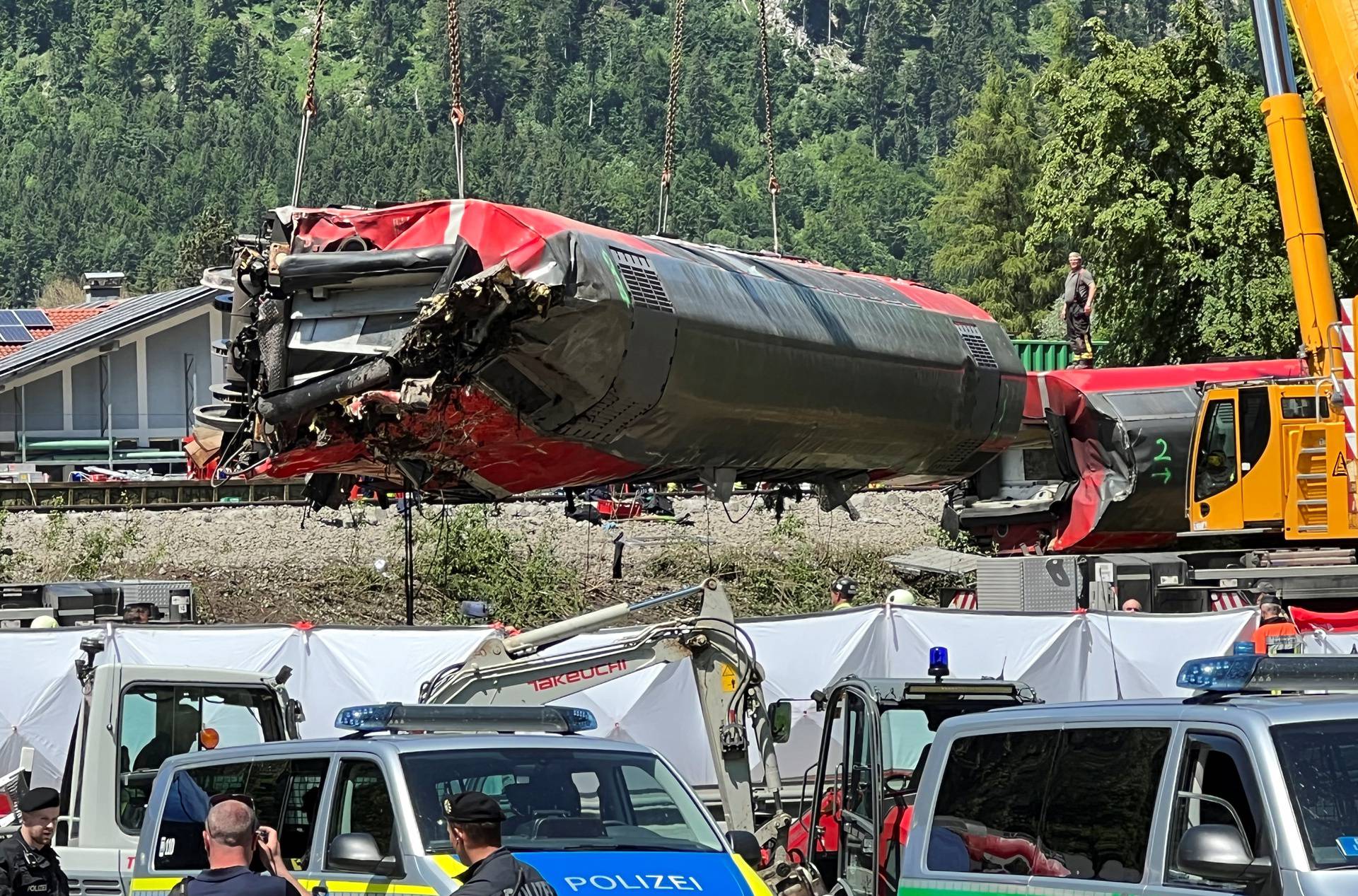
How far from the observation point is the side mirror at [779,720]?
1076 centimetres

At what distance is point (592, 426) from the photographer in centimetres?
1127

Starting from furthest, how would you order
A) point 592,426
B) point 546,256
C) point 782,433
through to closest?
point 782,433 → point 592,426 → point 546,256

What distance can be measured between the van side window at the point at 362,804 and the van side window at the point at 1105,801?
2.53 meters

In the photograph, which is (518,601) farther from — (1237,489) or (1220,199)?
(1237,489)

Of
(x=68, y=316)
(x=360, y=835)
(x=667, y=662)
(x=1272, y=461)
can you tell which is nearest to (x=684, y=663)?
(x=667, y=662)

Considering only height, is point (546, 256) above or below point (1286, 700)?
above


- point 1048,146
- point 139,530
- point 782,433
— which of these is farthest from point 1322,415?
point 139,530

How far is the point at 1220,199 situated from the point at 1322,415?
12.7m

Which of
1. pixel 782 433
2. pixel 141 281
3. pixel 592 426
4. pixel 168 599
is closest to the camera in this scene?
pixel 592 426

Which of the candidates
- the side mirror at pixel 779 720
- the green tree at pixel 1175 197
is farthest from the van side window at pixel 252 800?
the green tree at pixel 1175 197

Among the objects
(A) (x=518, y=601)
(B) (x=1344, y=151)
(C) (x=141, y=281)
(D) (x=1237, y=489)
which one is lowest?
(A) (x=518, y=601)

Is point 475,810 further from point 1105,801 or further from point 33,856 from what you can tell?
point 33,856

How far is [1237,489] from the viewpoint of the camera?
16.7 m

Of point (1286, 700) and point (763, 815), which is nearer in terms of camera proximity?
point (1286, 700)
